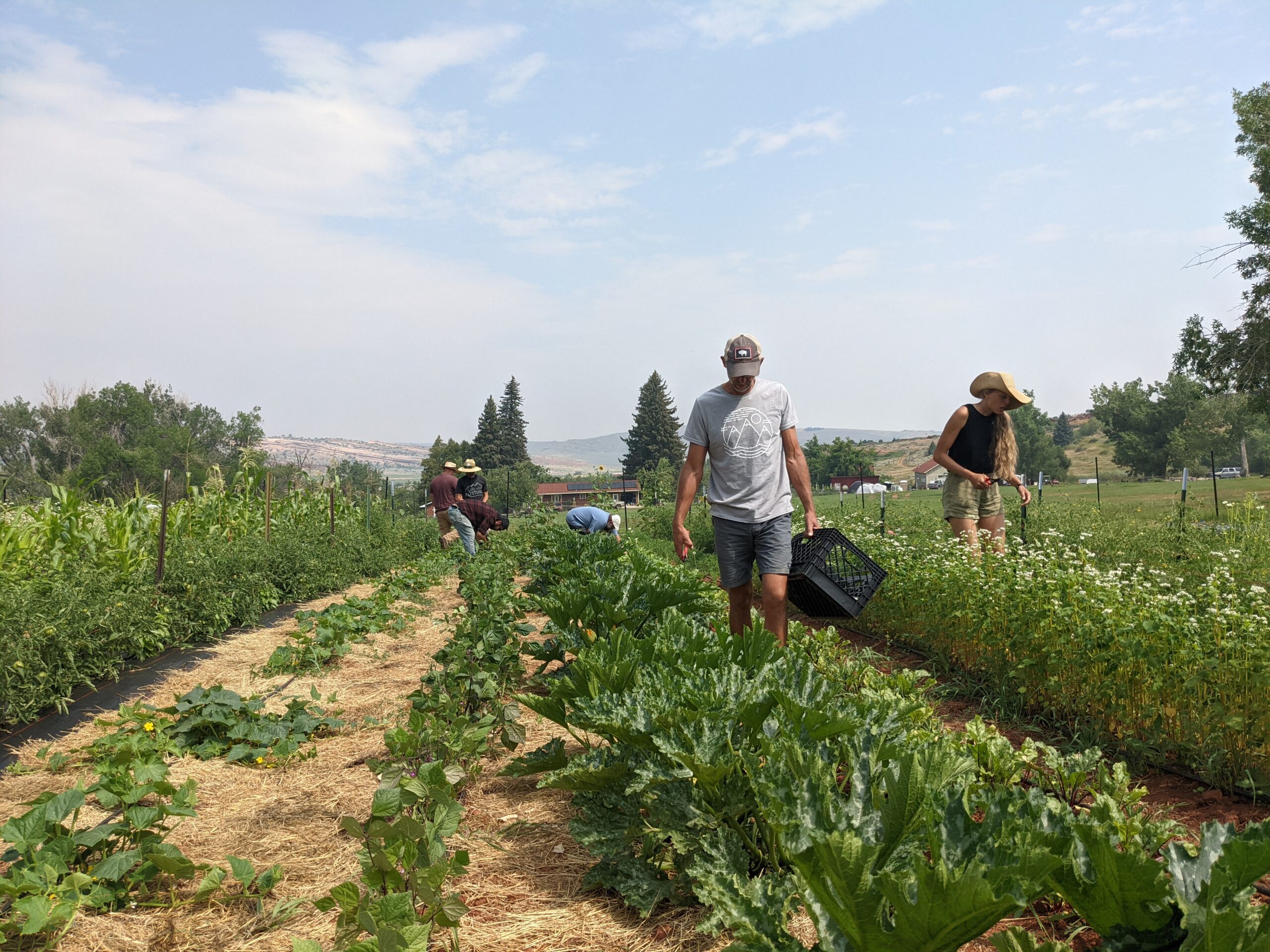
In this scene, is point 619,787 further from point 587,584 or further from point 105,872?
point 587,584

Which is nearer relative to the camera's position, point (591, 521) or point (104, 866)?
point (104, 866)

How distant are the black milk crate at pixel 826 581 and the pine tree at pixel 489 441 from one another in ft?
248

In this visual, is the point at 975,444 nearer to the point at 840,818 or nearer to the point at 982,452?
the point at 982,452

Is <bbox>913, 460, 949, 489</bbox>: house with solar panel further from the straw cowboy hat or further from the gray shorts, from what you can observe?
the gray shorts

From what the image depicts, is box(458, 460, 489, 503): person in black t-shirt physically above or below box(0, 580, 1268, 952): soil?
above

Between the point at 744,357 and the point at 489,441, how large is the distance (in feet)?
265

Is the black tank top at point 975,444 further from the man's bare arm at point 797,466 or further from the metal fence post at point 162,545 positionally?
the metal fence post at point 162,545

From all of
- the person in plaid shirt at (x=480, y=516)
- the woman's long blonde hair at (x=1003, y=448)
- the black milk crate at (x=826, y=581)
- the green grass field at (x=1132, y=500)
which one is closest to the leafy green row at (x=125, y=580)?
the person in plaid shirt at (x=480, y=516)

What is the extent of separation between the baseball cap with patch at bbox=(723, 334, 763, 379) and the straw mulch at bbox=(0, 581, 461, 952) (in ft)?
8.59

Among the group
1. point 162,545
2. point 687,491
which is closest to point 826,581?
point 687,491

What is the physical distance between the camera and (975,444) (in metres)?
5.77

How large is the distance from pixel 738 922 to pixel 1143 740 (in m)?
2.80

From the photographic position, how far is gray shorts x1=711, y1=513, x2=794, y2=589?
4445mm

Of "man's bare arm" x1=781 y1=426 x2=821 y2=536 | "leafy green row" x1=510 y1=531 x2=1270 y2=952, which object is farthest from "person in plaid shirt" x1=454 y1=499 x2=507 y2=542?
"leafy green row" x1=510 y1=531 x2=1270 y2=952
